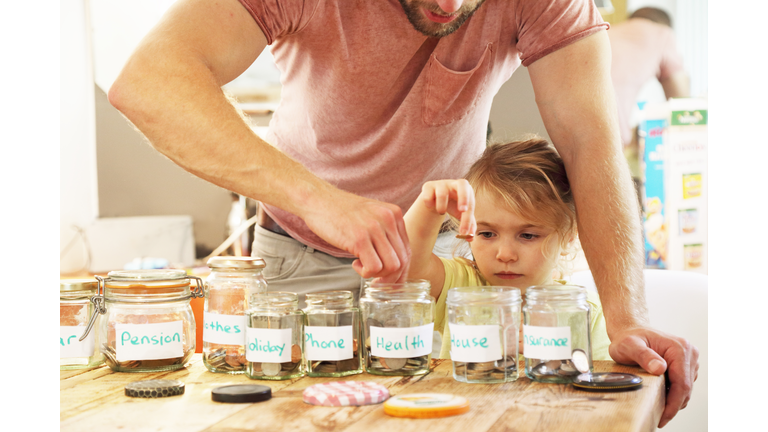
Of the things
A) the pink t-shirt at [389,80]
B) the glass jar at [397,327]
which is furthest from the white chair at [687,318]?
the glass jar at [397,327]

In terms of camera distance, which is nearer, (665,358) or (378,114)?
(665,358)

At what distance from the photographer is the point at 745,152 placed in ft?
3.71

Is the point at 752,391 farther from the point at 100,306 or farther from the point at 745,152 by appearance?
the point at 100,306

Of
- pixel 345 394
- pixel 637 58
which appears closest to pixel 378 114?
pixel 345 394

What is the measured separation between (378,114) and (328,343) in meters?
0.65

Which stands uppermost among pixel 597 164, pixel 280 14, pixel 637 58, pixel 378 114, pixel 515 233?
pixel 637 58

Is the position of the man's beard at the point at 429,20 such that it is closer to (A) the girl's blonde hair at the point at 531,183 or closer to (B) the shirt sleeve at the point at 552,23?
(B) the shirt sleeve at the point at 552,23

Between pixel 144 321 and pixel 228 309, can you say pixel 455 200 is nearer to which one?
pixel 228 309

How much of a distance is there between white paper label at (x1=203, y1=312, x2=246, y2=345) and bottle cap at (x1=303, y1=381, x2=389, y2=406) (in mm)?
176

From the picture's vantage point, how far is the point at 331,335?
85cm

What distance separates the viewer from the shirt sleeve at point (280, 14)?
1.10 metres

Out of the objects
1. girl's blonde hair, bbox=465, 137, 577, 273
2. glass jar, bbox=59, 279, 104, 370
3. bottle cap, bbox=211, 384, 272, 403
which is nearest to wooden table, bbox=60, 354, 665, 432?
bottle cap, bbox=211, 384, 272, 403

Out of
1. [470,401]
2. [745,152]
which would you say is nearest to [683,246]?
[745,152]

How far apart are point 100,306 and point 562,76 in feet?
2.98
